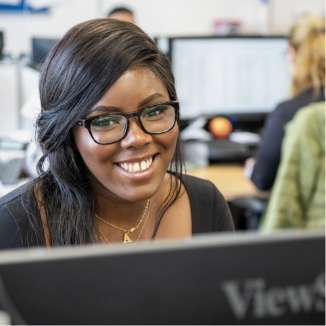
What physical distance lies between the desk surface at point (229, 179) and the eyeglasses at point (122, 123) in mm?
1382

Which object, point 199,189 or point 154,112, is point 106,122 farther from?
point 199,189

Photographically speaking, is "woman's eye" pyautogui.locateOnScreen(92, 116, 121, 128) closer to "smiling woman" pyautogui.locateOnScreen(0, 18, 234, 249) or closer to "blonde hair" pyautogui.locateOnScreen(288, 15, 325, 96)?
"smiling woman" pyautogui.locateOnScreen(0, 18, 234, 249)

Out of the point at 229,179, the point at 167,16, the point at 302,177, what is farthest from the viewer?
the point at 167,16

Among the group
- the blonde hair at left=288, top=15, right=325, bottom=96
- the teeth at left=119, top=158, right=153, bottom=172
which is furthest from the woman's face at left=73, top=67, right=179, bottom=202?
the blonde hair at left=288, top=15, right=325, bottom=96

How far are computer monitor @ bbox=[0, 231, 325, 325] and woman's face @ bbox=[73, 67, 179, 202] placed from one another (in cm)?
58

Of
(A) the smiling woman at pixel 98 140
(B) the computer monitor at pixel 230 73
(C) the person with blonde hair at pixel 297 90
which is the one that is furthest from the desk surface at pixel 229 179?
(A) the smiling woman at pixel 98 140

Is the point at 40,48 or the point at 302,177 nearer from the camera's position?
the point at 302,177

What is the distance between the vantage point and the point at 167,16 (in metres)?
4.15

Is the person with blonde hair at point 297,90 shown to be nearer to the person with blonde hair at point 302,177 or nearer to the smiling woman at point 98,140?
the person with blonde hair at point 302,177

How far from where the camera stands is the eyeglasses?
1.06 m

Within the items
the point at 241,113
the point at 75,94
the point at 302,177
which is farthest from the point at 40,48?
the point at 75,94

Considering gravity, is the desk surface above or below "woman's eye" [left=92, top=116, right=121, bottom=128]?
below

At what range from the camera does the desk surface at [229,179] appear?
2.54m

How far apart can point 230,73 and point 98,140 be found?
86.6 inches
